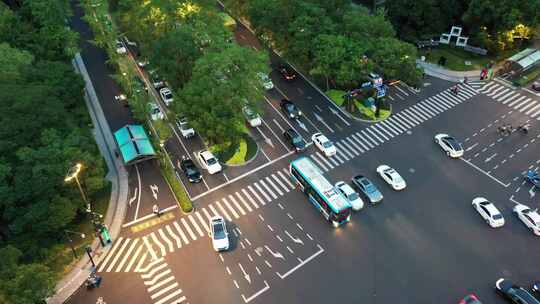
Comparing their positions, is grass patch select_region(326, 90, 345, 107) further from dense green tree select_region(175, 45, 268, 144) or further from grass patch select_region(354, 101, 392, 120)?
dense green tree select_region(175, 45, 268, 144)

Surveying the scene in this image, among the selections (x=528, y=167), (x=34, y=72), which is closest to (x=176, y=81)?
(x=34, y=72)

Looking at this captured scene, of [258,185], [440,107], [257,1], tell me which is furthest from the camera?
[257,1]

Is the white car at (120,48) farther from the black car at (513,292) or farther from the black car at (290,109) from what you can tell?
the black car at (513,292)

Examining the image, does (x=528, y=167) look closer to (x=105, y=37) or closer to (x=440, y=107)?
(x=440, y=107)

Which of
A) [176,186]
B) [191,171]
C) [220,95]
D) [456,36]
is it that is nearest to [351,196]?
[220,95]

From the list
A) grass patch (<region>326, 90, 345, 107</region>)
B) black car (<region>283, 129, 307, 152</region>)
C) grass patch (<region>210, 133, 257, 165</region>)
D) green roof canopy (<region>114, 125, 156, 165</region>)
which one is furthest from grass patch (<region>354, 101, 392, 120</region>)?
green roof canopy (<region>114, 125, 156, 165</region>)
